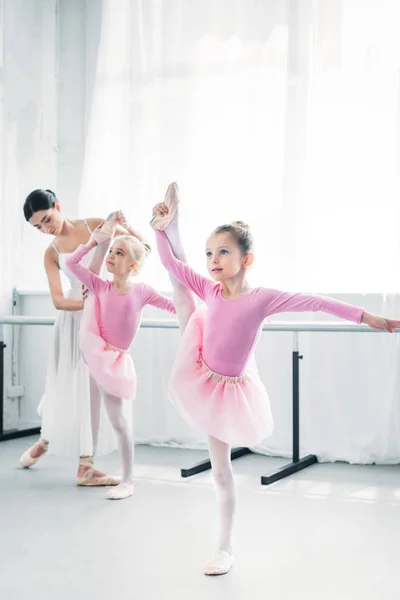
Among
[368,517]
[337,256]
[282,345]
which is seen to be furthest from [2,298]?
[368,517]

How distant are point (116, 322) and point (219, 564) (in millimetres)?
1118

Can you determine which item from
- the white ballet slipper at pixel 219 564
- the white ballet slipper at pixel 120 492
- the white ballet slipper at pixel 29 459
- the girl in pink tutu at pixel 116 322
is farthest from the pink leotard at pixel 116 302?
the white ballet slipper at pixel 219 564

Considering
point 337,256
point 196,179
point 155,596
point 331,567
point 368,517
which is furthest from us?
point 196,179

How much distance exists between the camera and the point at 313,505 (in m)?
2.70

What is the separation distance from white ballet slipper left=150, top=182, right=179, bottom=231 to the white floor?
3.18 ft

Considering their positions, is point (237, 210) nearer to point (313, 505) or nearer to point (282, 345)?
point (282, 345)

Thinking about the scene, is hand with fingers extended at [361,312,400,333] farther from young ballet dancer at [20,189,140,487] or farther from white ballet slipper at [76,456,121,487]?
white ballet slipper at [76,456,121,487]

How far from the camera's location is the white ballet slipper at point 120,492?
8.99 feet

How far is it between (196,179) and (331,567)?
7.77 ft

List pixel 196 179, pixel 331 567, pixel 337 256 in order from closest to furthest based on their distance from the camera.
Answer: pixel 331 567, pixel 337 256, pixel 196 179

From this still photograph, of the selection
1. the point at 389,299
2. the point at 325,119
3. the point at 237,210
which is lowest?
the point at 389,299

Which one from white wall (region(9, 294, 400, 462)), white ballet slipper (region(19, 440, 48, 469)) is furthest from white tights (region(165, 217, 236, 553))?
white wall (region(9, 294, 400, 462))

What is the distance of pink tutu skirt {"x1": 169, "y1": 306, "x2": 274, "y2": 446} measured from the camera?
2.03 metres

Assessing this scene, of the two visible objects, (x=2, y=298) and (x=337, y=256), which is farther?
(x=2, y=298)
